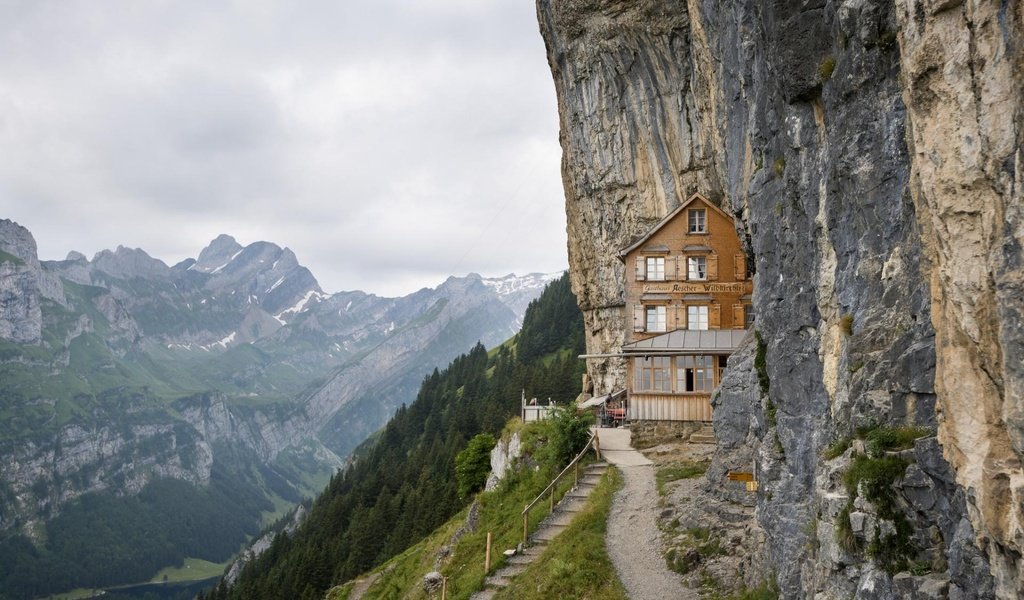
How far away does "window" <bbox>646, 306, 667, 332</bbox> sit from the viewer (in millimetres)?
46375

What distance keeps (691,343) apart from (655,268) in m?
10.4

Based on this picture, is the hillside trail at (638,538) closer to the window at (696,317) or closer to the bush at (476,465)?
the window at (696,317)

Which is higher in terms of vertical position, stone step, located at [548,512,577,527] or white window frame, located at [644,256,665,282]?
white window frame, located at [644,256,665,282]

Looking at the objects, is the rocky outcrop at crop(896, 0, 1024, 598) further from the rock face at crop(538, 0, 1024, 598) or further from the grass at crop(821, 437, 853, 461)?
the grass at crop(821, 437, 853, 461)

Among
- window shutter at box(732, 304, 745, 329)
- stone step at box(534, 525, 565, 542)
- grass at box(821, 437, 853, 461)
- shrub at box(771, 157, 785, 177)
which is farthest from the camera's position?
window shutter at box(732, 304, 745, 329)

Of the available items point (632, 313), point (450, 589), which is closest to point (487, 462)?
point (632, 313)

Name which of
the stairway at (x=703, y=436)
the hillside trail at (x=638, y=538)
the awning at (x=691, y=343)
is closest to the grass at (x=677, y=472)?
the hillside trail at (x=638, y=538)

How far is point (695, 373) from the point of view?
120 feet

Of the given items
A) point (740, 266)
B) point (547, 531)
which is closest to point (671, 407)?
point (547, 531)

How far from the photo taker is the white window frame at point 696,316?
46.1 m

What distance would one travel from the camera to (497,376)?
417 ft

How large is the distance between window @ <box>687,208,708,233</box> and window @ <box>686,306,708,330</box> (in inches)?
200

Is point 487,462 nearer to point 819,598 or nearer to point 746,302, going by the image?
point 746,302

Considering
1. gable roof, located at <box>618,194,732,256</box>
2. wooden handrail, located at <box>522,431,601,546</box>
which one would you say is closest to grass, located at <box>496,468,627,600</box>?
wooden handrail, located at <box>522,431,601,546</box>
